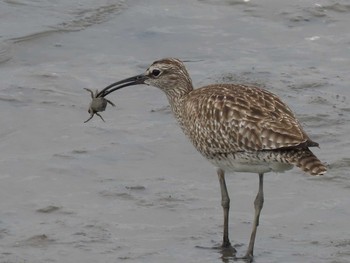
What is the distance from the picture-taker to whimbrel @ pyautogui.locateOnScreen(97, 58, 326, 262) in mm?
9977

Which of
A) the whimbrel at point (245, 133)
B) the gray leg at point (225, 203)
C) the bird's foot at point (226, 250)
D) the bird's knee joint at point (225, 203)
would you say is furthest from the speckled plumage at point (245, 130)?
the bird's foot at point (226, 250)

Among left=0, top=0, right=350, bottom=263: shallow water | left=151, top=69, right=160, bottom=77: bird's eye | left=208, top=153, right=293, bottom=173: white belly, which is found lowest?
left=0, top=0, right=350, bottom=263: shallow water

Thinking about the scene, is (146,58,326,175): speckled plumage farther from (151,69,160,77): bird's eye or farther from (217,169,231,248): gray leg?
(151,69,160,77): bird's eye

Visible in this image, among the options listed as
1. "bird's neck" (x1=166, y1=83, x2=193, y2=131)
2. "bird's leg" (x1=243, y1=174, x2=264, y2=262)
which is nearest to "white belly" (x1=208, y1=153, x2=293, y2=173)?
"bird's leg" (x1=243, y1=174, x2=264, y2=262)

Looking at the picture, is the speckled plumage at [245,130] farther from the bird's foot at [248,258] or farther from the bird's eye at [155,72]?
the bird's foot at [248,258]

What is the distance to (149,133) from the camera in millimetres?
13086

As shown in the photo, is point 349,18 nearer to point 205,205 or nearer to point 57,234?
point 205,205

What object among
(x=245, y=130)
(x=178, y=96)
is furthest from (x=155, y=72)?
(x=245, y=130)

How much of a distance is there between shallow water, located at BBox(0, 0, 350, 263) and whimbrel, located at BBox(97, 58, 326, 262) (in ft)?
1.98

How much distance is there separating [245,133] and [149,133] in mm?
2918

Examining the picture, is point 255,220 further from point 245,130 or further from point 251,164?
point 245,130

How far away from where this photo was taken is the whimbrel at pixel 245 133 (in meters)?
9.98

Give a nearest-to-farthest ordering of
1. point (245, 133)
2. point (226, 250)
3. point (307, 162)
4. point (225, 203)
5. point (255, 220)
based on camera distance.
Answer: point (307, 162) → point (245, 133) → point (255, 220) → point (226, 250) → point (225, 203)

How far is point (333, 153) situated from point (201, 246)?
93.4 inches
